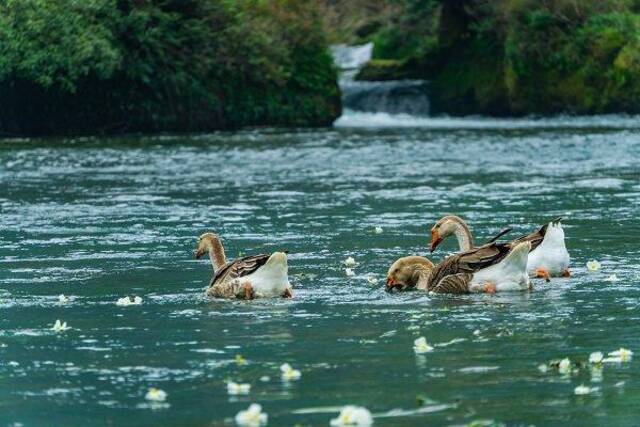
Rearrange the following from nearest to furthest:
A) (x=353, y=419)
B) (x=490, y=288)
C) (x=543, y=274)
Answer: (x=353, y=419) → (x=490, y=288) → (x=543, y=274)

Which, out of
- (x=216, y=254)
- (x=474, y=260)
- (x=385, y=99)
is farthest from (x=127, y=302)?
(x=385, y=99)

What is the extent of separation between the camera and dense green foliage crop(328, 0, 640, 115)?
57.5 metres

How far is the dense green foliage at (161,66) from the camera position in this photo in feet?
173

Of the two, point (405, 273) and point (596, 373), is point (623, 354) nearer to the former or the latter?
point (596, 373)

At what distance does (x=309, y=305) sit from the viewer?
613 inches

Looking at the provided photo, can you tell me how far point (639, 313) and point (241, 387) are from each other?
4.74 meters

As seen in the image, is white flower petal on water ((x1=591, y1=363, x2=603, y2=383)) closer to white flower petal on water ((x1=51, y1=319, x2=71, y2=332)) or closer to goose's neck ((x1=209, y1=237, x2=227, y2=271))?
white flower petal on water ((x1=51, y1=319, x2=71, y2=332))

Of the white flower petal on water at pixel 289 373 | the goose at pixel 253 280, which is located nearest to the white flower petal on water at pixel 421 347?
the white flower petal on water at pixel 289 373

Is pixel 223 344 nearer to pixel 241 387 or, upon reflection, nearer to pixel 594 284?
pixel 241 387

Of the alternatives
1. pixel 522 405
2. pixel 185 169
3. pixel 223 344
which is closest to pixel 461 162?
pixel 185 169

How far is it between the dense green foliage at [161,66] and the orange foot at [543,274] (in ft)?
122

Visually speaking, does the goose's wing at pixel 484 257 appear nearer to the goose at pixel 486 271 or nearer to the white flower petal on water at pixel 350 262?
the goose at pixel 486 271

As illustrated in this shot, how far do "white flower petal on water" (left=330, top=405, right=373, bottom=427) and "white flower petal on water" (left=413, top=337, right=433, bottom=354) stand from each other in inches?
108

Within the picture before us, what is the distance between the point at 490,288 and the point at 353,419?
257 inches
